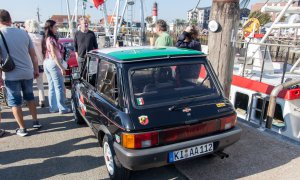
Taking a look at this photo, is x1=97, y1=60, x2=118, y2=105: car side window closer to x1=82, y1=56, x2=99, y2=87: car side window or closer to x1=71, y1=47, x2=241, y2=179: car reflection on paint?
x1=71, y1=47, x2=241, y2=179: car reflection on paint

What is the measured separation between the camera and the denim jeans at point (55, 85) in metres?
5.47

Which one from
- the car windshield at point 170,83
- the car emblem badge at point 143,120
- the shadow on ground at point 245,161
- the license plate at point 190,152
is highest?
the car windshield at point 170,83

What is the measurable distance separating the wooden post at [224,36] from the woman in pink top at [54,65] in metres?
3.09

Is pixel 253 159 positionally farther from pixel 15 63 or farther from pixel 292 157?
pixel 15 63

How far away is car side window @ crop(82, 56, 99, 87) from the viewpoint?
3.99m

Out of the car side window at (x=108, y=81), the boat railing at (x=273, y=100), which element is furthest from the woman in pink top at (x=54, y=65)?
the boat railing at (x=273, y=100)

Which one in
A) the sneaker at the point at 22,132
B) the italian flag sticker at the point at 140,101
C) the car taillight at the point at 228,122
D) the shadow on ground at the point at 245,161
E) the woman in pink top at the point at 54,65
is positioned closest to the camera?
the italian flag sticker at the point at 140,101

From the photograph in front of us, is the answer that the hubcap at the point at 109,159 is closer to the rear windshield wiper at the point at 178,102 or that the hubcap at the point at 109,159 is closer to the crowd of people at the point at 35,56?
the rear windshield wiper at the point at 178,102

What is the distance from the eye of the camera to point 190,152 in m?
3.03

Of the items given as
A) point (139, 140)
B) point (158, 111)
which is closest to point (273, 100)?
point (158, 111)

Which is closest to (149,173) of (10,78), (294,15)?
(10,78)

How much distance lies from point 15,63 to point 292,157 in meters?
4.57

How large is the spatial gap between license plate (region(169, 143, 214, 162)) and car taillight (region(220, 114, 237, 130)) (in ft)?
0.97

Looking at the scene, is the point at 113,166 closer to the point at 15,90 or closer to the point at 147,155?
the point at 147,155
